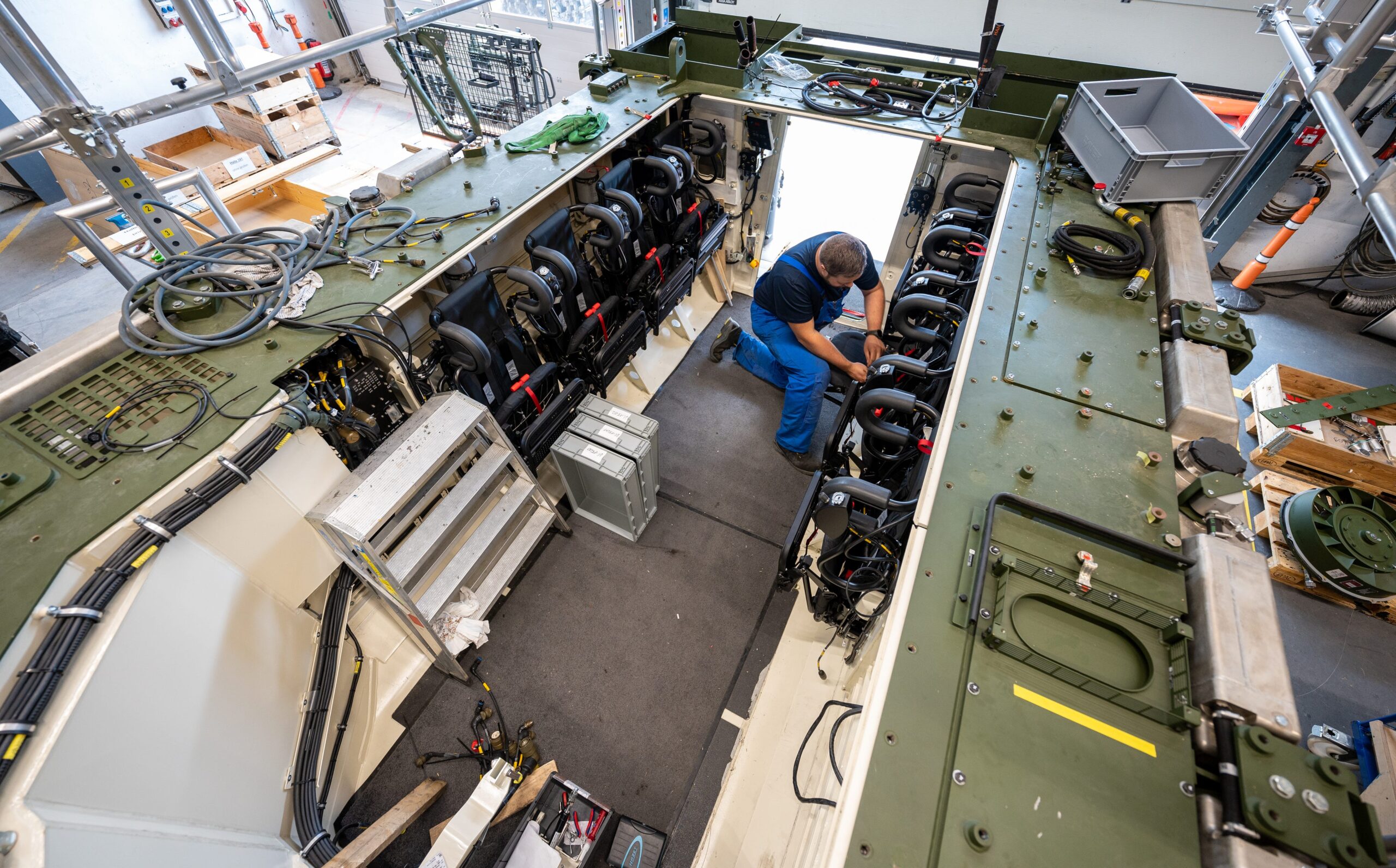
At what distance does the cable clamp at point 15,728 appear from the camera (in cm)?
103

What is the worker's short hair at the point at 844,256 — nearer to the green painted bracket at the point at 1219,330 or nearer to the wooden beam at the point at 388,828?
the green painted bracket at the point at 1219,330

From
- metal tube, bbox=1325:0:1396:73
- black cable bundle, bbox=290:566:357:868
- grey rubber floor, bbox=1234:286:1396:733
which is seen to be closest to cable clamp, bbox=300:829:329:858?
black cable bundle, bbox=290:566:357:868

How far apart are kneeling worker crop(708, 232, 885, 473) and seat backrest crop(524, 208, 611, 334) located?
1010mm

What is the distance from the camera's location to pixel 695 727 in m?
2.37

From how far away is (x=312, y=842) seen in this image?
1772mm

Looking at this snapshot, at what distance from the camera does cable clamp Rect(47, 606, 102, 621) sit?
1197mm

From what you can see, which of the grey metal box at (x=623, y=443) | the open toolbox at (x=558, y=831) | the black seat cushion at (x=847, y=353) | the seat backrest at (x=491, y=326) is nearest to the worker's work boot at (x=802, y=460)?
the black seat cushion at (x=847, y=353)

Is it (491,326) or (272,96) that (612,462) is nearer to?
(491,326)

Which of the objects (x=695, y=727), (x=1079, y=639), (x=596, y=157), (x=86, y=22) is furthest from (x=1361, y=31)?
(x=86, y=22)

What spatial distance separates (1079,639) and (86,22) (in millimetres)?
9020

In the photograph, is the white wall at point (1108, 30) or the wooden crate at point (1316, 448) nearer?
the wooden crate at point (1316, 448)

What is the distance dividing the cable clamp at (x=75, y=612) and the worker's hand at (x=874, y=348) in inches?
124

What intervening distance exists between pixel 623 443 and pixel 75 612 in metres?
1.82

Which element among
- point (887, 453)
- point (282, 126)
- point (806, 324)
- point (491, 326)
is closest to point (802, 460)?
point (806, 324)
